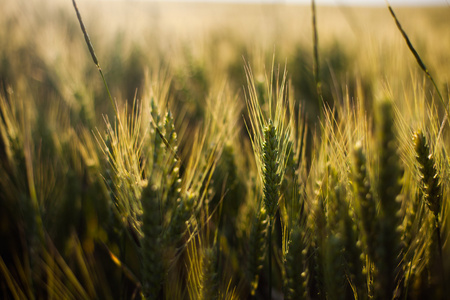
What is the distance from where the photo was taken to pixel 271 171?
0.84 metres

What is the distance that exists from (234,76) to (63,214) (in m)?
1.80

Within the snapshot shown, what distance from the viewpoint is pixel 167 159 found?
2.63ft

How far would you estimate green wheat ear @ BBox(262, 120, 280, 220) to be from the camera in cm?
83

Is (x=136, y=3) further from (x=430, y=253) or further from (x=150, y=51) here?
(x=430, y=253)

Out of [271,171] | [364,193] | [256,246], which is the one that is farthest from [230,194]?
[364,193]

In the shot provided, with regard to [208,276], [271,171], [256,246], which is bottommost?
[208,276]

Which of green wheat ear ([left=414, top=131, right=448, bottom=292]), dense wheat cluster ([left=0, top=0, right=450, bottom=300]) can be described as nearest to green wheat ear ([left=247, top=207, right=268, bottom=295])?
dense wheat cluster ([left=0, top=0, right=450, bottom=300])

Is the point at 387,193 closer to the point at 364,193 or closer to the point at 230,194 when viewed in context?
the point at 364,193

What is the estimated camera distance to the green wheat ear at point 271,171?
32.7 inches

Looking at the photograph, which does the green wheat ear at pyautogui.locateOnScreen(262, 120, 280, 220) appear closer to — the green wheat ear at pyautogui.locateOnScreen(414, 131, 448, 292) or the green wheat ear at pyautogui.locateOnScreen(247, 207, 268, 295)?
the green wheat ear at pyautogui.locateOnScreen(247, 207, 268, 295)

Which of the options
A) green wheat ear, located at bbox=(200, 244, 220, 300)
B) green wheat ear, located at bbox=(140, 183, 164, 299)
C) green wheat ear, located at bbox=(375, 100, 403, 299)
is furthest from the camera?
green wheat ear, located at bbox=(200, 244, 220, 300)

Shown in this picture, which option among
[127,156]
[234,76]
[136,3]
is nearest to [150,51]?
[234,76]

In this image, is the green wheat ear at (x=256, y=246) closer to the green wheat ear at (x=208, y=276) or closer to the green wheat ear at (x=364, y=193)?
the green wheat ear at (x=208, y=276)

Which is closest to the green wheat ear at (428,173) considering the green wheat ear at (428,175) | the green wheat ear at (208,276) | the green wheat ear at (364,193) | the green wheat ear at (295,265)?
the green wheat ear at (428,175)
